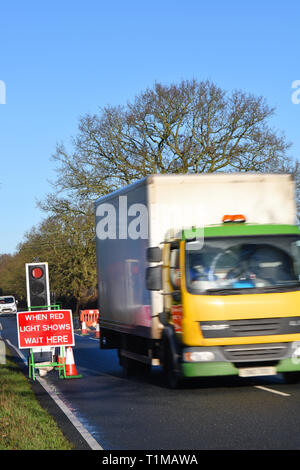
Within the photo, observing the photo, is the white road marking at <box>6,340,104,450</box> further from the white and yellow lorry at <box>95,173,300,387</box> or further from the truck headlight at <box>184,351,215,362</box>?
the truck headlight at <box>184,351,215,362</box>

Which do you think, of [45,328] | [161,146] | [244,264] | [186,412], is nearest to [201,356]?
[186,412]

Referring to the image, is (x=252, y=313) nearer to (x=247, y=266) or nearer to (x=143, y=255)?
(x=247, y=266)

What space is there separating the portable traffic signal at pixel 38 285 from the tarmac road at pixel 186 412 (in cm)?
190

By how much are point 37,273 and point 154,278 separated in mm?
5440

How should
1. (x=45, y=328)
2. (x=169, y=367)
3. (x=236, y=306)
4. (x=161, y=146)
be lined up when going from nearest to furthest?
(x=236, y=306), (x=169, y=367), (x=45, y=328), (x=161, y=146)

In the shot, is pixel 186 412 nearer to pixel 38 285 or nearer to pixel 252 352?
pixel 252 352

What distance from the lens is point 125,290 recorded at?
14.7 m

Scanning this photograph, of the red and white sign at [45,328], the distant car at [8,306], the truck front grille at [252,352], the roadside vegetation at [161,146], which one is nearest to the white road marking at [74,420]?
the red and white sign at [45,328]

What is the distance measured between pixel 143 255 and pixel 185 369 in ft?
7.58

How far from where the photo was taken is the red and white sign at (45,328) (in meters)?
15.9

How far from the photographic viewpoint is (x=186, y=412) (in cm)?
1050

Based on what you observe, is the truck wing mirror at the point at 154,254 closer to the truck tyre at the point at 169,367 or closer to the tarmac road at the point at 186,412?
the truck tyre at the point at 169,367

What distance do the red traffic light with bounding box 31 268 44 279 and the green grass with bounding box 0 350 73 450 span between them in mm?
3354
